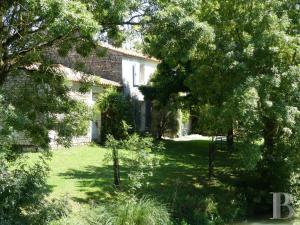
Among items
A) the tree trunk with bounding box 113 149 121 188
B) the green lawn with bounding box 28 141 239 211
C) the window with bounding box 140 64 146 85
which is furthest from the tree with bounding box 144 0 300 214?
the window with bounding box 140 64 146 85

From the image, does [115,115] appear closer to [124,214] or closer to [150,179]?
[150,179]

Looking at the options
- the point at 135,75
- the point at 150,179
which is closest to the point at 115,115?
the point at 135,75

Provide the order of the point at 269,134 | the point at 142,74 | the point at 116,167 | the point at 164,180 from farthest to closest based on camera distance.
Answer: the point at 142,74 < the point at 164,180 < the point at 269,134 < the point at 116,167

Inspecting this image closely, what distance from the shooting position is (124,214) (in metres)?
11.1

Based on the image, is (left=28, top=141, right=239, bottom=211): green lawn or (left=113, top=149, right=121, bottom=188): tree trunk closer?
(left=113, top=149, right=121, bottom=188): tree trunk

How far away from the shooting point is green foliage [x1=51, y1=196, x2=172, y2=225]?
10.9 m

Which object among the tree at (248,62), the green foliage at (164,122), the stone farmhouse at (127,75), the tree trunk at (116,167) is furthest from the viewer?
the green foliage at (164,122)

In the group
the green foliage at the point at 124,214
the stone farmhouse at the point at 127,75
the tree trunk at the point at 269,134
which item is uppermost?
the stone farmhouse at the point at 127,75

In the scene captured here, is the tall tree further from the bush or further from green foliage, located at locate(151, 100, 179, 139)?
green foliage, located at locate(151, 100, 179, 139)

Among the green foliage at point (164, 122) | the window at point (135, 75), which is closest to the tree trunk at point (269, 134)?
the green foliage at point (164, 122)

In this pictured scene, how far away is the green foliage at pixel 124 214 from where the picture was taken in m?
10.9

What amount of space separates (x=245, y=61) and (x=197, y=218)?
4710 mm

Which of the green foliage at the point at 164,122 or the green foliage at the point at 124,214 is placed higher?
the green foliage at the point at 164,122

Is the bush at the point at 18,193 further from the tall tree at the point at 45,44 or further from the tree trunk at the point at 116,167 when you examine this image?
the tree trunk at the point at 116,167
